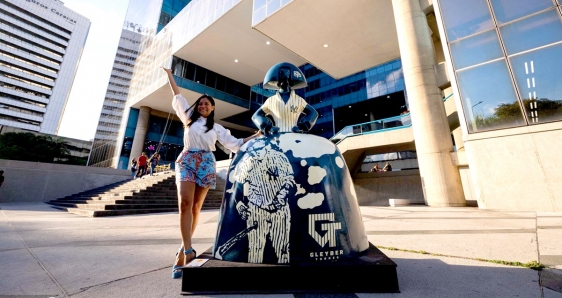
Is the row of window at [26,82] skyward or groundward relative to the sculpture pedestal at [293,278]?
skyward

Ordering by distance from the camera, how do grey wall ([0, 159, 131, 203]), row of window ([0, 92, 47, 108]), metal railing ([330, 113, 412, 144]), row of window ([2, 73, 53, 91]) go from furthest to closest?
row of window ([2, 73, 53, 91]) < row of window ([0, 92, 47, 108]) < metal railing ([330, 113, 412, 144]) < grey wall ([0, 159, 131, 203])

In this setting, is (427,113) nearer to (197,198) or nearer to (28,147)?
(197,198)

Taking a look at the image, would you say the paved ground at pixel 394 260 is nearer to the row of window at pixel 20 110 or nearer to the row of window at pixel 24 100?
the row of window at pixel 20 110

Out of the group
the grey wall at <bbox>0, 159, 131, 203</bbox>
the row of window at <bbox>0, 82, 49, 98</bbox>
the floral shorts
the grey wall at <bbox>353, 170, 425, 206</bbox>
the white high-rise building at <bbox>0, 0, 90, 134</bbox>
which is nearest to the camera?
the floral shorts

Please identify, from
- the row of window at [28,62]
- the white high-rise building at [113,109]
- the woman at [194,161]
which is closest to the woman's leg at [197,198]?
the woman at [194,161]

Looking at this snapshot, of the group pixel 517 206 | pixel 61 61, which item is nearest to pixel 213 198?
pixel 517 206

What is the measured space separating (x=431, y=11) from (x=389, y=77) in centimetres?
2213

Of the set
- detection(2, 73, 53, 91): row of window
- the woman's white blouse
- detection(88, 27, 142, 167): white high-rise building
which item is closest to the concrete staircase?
the woman's white blouse

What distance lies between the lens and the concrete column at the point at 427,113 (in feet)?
29.3

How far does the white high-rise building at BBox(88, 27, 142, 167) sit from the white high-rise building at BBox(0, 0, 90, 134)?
132ft

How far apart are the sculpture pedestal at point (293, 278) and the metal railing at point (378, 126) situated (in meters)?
12.6

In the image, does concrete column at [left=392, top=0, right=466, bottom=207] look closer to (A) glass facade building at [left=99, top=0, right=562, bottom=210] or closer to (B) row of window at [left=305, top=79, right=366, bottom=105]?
(A) glass facade building at [left=99, top=0, right=562, bottom=210]

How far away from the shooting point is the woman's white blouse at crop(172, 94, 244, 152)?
200 cm

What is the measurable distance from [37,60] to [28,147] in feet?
155
